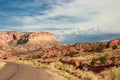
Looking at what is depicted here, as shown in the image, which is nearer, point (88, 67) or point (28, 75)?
point (28, 75)

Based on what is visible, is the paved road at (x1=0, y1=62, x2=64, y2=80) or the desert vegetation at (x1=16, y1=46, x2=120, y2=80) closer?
the desert vegetation at (x1=16, y1=46, x2=120, y2=80)

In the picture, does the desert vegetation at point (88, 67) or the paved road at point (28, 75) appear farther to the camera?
the paved road at point (28, 75)

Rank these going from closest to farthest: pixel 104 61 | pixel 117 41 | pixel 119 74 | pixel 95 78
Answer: pixel 119 74 < pixel 95 78 < pixel 104 61 < pixel 117 41

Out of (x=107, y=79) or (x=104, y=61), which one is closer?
(x=107, y=79)

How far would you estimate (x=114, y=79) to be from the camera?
699 inches

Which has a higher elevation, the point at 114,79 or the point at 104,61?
the point at 114,79

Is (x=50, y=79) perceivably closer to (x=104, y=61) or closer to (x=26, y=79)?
(x=26, y=79)

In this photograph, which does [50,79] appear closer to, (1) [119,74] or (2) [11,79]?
(2) [11,79]

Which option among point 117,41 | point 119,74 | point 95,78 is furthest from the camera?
point 117,41

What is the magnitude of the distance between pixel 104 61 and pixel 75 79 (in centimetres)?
2699

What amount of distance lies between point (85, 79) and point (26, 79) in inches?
179

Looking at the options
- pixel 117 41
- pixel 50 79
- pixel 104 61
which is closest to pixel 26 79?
pixel 50 79

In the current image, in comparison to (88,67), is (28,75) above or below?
above

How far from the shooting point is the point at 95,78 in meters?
19.6
